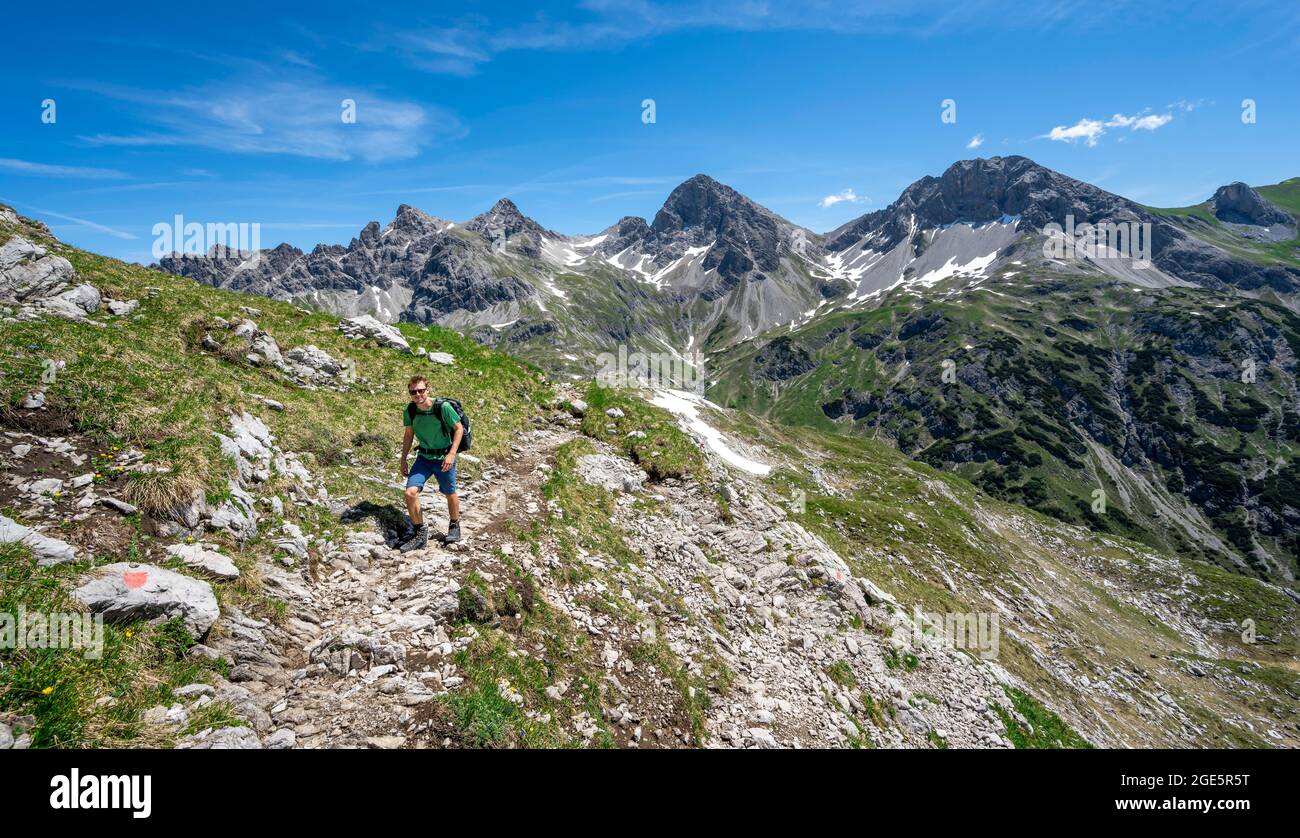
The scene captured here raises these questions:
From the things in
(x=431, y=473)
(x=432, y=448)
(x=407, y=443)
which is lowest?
(x=431, y=473)

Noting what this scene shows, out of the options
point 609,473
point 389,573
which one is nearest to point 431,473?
point 389,573

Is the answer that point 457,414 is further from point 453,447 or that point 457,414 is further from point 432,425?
point 453,447

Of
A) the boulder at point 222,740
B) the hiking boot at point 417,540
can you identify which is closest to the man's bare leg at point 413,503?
the hiking boot at point 417,540

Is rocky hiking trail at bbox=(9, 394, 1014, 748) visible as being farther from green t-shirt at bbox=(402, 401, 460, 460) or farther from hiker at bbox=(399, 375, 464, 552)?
green t-shirt at bbox=(402, 401, 460, 460)

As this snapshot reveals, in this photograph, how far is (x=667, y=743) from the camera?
32.9ft

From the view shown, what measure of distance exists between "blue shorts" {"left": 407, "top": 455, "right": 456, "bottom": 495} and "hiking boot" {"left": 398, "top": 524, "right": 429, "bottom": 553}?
1.00 m

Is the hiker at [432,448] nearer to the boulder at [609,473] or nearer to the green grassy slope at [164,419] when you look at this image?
the green grassy slope at [164,419]

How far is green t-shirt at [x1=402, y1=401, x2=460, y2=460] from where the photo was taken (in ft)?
39.3

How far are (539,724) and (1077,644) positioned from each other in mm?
54775

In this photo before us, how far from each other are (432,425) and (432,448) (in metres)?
0.56

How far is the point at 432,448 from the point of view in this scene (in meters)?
12.2

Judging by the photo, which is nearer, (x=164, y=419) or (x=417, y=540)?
(x=164, y=419)
